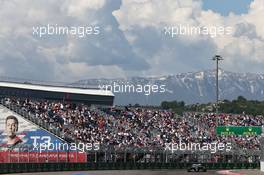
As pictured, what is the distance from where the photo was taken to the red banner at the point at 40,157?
179ft

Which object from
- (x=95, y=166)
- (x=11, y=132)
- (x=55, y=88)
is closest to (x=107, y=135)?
(x=95, y=166)

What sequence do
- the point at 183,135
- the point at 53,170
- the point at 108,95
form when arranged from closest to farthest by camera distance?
the point at 53,170 → the point at 183,135 → the point at 108,95

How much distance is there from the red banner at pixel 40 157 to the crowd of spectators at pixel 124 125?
3364 millimetres

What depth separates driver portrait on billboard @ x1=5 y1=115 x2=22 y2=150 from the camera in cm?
6203

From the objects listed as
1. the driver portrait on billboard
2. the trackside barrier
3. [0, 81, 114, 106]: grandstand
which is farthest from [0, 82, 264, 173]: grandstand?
the driver portrait on billboard

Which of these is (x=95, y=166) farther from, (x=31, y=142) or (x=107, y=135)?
(x=31, y=142)

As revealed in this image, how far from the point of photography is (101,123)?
2849 inches

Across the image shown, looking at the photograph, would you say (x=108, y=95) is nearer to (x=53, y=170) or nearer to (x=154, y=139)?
(x=154, y=139)

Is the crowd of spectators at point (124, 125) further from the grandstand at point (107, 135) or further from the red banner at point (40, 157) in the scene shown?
the red banner at point (40, 157)

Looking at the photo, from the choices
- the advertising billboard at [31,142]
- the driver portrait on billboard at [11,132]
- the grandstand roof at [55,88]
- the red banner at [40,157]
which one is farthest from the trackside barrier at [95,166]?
the grandstand roof at [55,88]

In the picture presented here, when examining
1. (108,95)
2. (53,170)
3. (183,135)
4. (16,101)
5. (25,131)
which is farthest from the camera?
(108,95)

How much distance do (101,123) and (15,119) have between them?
1136cm

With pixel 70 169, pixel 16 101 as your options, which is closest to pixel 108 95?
pixel 16 101

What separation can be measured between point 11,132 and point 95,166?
8747 mm
